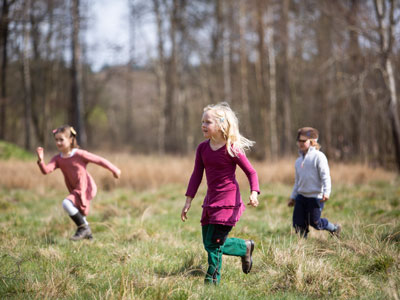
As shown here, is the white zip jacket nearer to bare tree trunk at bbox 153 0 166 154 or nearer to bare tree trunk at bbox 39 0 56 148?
bare tree trunk at bbox 153 0 166 154

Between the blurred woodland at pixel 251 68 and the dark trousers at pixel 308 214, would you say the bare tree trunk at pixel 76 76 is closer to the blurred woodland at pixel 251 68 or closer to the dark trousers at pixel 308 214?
the blurred woodland at pixel 251 68

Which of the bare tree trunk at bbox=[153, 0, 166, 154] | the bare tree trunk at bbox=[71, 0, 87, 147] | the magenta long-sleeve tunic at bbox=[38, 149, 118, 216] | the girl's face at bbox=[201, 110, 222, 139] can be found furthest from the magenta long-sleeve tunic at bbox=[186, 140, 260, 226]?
the bare tree trunk at bbox=[153, 0, 166, 154]

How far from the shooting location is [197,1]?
21.0m

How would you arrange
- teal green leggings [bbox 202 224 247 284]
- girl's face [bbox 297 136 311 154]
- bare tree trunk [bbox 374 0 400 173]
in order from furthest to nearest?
1. bare tree trunk [bbox 374 0 400 173]
2. girl's face [bbox 297 136 311 154]
3. teal green leggings [bbox 202 224 247 284]

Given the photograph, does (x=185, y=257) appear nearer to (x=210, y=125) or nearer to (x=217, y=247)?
(x=217, y=247)

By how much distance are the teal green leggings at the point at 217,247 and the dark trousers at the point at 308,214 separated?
1521 millimetres

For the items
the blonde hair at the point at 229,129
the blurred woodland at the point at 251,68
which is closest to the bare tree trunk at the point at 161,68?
the blurred woodland at the point at 251,68

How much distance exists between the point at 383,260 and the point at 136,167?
8.38m

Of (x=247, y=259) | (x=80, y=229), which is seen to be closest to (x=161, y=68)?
(x=80, y=229)

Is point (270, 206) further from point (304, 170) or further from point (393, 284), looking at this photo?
point (393, 284)

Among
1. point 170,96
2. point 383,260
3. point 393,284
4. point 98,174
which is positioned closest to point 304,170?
point 383,260

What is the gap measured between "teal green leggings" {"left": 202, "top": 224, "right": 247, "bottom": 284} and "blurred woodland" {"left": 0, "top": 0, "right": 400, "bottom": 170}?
8253 mm

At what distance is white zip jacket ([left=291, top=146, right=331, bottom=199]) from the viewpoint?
459cm

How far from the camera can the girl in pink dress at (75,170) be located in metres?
5.02
